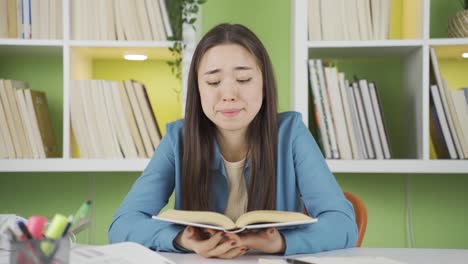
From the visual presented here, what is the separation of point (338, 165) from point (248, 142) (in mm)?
573

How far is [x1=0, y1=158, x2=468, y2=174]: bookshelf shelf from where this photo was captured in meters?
1.92

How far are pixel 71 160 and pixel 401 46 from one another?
1349mm

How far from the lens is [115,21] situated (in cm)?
207

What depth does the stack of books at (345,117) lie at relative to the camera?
1.99m

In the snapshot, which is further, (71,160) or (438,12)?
(438,12)

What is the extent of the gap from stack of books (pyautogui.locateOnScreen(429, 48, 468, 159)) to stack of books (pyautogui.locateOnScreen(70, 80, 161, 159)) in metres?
1.08

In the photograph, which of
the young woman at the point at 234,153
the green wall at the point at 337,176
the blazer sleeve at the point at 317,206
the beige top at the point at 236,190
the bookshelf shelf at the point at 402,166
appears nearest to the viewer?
the blazer sleeve at the point at 317,206

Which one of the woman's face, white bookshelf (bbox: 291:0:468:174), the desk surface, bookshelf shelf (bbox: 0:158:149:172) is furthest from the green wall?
the desk surface

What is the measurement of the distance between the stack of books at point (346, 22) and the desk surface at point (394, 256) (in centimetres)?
107

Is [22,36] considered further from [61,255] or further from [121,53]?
[61,255]

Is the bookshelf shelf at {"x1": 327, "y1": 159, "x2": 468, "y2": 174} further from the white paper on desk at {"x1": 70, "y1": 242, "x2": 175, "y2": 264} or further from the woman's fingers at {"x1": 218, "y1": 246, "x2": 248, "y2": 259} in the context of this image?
the white paper on desk at {"x1": 70, "y1": 242, "x2": 175, "y2": 264}

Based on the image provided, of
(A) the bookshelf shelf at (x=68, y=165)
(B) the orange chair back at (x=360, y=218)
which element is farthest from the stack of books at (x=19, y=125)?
(B) the orange chair back at (x=360, y=218)

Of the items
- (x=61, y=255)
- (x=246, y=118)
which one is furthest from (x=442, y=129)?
(x=61, y=255)

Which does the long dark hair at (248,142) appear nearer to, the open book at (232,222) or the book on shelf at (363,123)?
the open book at (232,222)
